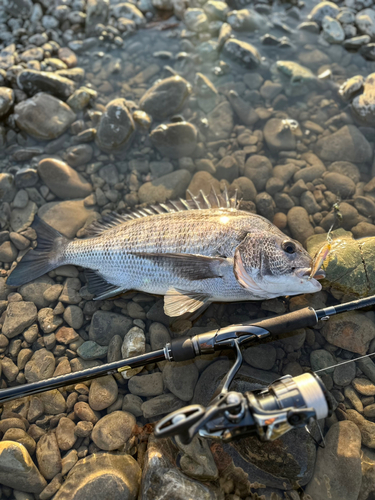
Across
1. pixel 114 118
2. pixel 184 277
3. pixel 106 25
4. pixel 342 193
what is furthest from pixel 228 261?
pixel 106 25

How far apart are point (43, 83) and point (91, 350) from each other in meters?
4.23

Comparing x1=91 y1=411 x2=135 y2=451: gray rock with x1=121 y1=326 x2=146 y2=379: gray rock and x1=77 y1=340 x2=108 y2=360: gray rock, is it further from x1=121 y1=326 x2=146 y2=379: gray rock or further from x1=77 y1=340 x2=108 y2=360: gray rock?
x1=77 y1=340 x2=108 y2=360: gray rock

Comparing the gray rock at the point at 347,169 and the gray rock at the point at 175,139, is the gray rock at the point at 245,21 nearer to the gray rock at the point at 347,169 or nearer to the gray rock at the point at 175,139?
the gray rock at the point at 175,139

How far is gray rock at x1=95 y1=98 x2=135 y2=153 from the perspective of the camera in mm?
4652

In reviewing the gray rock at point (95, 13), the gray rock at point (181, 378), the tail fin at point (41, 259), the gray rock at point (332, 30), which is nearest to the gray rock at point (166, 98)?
the gray rock at point (95, 13)

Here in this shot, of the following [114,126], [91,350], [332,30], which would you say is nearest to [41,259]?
[91,350]

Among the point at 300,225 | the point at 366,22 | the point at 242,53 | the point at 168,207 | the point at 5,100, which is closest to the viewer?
the point at 300,225

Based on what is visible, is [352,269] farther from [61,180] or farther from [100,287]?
[61,180]

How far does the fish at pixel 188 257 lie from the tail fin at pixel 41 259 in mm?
11

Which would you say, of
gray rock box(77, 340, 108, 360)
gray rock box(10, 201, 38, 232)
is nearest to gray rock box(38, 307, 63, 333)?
gray rock box(77, 340, 108, 360)

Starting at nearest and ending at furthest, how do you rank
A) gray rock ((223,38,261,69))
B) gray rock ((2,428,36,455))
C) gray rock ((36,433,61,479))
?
gray rock ((36,433,61,479)), gray rock ((2,428,36,455)), gray rock ((223,38,261,69))

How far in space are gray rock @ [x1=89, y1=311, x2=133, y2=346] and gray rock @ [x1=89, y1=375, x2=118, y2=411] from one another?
0.43 m

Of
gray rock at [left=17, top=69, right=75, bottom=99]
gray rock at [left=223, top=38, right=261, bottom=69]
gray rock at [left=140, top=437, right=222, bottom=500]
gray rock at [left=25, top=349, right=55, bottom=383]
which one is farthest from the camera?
gray rock at [left=223, top=38, right=261, bottom=69]

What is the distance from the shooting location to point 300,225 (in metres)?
4.16
